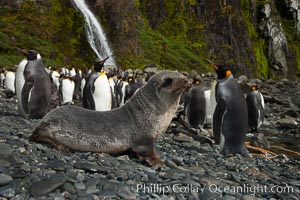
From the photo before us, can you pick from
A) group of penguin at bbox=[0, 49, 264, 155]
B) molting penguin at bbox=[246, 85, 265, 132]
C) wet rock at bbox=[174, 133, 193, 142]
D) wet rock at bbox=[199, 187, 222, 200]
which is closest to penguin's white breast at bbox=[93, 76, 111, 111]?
group of penguin at bbox=[0, 49, 264, 155]

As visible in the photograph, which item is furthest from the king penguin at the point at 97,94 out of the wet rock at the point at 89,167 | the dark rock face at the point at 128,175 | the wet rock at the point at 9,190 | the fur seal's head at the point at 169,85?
the wet rock at the point at 9,190

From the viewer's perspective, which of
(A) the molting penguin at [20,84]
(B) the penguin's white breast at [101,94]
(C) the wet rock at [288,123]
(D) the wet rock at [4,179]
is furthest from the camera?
(C) the wet rock at [288,123]

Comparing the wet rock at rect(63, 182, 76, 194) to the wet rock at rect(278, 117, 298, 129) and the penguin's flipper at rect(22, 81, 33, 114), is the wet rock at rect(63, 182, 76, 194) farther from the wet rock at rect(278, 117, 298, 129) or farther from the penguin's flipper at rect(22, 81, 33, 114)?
the wet rock at rect(278, 117, 298, 129)

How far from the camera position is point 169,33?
42.2 meters

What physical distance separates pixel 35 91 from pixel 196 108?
494 cm

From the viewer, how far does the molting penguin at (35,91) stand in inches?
352

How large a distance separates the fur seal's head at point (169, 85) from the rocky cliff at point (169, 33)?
19.3m

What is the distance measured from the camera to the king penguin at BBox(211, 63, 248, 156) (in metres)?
7.85

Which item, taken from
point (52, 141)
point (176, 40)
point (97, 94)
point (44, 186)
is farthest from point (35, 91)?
point (176, 40)

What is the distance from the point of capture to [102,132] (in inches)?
219

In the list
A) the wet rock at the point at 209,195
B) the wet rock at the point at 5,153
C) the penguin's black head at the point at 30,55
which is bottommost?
the wet rock at the point at 209,195

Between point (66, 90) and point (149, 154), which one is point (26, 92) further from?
point (66, 90)

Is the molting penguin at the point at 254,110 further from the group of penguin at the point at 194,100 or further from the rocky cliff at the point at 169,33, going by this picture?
the rocky cliff at the point at 169,33

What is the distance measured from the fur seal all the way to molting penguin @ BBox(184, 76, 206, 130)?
20.5 ft
